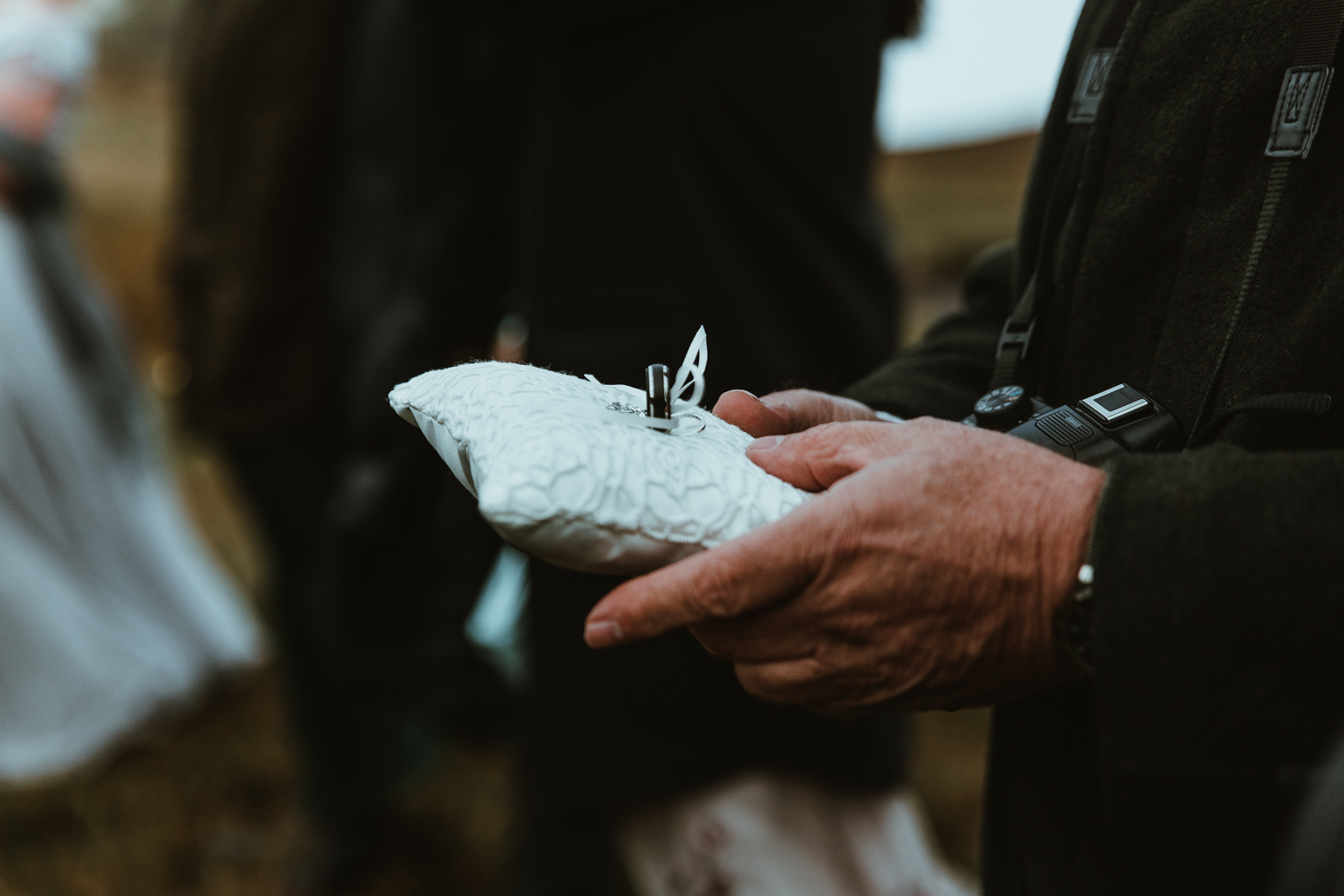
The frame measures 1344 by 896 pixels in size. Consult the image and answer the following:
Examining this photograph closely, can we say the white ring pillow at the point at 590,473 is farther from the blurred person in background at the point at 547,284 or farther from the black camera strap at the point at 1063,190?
the blurred person in background at the point at 547,284

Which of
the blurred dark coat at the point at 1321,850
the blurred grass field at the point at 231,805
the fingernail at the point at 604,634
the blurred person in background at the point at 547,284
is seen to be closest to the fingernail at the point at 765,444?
the fingernail at the point at 604,634

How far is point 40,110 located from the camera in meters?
2.54

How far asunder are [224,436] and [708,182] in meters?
1.46

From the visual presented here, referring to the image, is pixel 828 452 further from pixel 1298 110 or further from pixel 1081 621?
pixel 1298 110

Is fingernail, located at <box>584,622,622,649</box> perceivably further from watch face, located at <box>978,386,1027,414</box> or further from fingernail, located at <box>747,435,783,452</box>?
watch face, located at <box>978,386,1027,414</box>

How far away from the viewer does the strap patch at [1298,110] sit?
0.67m

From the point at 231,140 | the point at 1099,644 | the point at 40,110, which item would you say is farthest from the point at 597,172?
the point at 40,110

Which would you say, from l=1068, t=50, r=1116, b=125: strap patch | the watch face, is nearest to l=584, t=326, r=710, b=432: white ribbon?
the watch face

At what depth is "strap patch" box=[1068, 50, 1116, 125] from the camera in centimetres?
81

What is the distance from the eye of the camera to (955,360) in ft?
3.05

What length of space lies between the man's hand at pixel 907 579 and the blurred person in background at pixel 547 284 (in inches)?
16.2

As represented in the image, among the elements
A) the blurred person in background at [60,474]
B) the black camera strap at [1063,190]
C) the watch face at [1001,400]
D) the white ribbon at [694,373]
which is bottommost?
the blurred person in background at [60,474]

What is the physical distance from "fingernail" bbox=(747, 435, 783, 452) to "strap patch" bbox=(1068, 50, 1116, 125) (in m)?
0.41

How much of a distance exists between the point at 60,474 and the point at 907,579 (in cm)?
294
